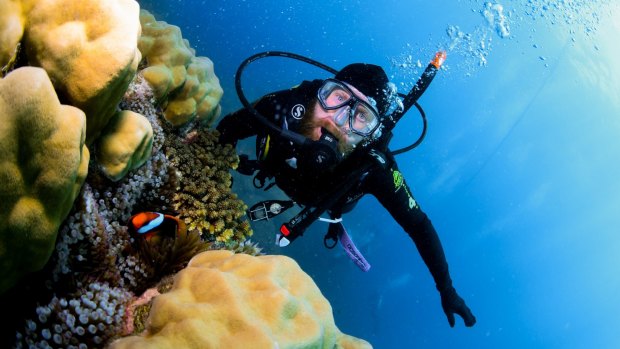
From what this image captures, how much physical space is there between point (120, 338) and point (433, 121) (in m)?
77.5

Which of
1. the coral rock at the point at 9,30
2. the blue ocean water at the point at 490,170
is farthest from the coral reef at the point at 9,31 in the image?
the blue ocean water at the point at 490,170

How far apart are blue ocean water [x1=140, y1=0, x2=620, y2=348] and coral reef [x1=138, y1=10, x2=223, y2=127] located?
16.7 meters

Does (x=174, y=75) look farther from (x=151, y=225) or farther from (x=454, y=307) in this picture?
(x=454, y=307)

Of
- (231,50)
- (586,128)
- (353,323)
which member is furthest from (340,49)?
(353,323)

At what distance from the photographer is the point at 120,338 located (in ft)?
6.76

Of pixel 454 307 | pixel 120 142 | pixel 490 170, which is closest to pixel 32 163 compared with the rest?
pixel 120 142

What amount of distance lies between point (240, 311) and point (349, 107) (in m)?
3.12

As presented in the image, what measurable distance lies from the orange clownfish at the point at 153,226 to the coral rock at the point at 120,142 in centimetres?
45

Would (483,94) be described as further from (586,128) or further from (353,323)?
(353,323)

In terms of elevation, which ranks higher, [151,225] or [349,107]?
[349,107]

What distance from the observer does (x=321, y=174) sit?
171 inches

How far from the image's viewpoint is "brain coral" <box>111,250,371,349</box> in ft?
6.45

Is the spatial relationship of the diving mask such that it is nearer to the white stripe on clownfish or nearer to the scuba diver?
the scuba diver

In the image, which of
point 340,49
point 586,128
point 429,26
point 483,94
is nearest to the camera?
point 586,128
